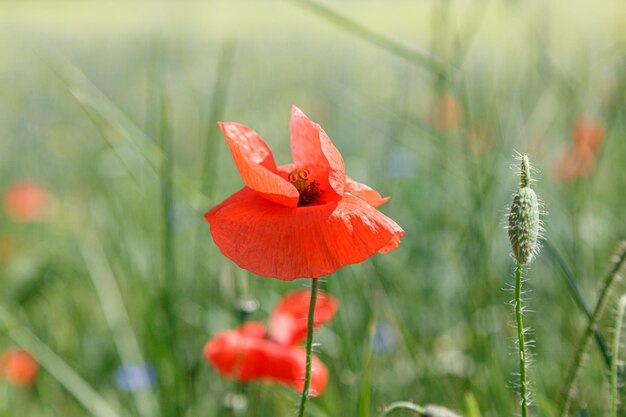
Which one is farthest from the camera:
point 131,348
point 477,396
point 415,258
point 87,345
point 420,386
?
point 415,258

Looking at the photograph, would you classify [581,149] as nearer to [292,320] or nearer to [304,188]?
[292,320]

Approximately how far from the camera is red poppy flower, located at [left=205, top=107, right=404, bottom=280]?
700mm

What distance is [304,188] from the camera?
828mm

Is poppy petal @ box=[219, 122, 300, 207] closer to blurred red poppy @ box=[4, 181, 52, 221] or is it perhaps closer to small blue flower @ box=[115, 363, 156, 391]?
small blue flower @ box=[115, 363, 156, 391]

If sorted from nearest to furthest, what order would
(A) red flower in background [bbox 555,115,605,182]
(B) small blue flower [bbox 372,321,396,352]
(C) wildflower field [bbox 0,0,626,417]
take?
(C) wildflower field [bbox 0,0,626,417] < (B) small blue flower [bbox 372,321,396,352] < (A) red flower in background [bbox 555,115,605,182]

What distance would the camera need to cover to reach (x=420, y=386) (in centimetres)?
149

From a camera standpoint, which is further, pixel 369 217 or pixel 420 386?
pixel 420 386

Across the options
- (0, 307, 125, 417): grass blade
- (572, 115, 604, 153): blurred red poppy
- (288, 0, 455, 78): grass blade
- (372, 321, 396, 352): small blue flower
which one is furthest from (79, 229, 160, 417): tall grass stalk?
(572, 115, 604, 153): blurred red poppy

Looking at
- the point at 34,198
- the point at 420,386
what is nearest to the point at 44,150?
the point at 34,198

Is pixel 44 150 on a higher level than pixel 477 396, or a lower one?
lower

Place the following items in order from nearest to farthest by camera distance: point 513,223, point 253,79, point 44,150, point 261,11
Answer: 1. point 513,223
2. point 44,150
3. point 253,79
4. point 261,11

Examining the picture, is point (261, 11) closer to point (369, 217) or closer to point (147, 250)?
point (147, 250)

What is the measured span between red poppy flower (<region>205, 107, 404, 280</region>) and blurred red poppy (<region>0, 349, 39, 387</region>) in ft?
3.77

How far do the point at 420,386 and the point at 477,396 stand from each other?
0.14 meters
